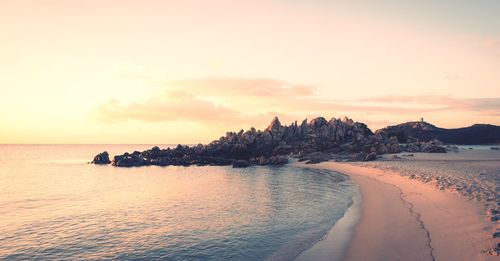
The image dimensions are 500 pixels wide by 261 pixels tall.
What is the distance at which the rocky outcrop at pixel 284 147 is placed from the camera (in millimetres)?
87562

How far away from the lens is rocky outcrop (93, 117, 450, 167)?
287 ft

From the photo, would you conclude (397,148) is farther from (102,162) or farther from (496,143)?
(496,143)

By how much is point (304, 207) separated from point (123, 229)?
15329 millimetres

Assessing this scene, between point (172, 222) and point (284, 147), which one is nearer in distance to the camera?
point (172, 222)

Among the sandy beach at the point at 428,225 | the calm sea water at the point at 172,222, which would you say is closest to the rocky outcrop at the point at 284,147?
the calm sea water at the point at 172,222

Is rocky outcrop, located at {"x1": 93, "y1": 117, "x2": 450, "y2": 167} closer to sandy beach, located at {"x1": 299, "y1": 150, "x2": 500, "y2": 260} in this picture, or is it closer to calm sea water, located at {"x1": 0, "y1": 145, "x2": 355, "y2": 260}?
calm sea water, located at {"x1": 0, "y1": 145, "x2": 355, "y2": 260}

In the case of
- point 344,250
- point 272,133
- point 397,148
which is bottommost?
point 344,250

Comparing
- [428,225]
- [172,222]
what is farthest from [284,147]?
[428,225]

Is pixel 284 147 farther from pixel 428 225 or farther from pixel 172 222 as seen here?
pixel 428 225

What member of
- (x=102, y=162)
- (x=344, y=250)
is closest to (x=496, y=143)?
(x=102, y=162)

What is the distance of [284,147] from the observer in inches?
4038

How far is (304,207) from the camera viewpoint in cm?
2988

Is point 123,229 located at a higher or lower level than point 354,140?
lower

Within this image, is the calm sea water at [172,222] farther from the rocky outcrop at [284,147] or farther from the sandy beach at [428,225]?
the rocky outcrop at [284,147]
